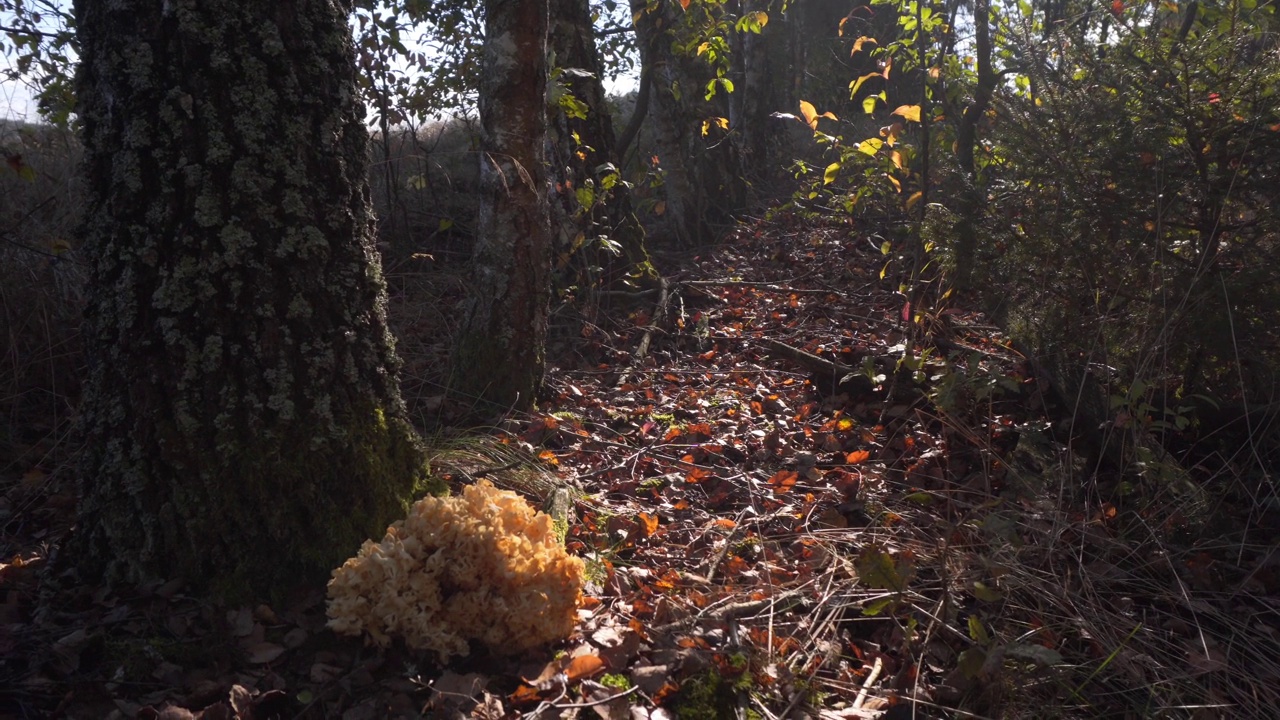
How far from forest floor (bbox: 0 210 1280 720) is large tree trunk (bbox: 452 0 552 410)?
0.98 feet

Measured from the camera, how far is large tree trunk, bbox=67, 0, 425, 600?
228 centimetres

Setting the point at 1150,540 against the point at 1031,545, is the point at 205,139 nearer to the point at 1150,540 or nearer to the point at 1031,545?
the point at 1031,545

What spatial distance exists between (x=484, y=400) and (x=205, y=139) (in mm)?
2184

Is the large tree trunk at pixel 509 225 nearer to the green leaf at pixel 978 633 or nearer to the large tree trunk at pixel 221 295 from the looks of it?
the large tree trunk at pixel 221 295

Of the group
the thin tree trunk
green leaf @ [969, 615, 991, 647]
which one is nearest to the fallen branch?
the thin tree trunk

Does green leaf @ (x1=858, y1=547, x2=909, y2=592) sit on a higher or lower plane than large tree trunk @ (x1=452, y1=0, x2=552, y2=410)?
lower

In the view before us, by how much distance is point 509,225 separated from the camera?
420 cm

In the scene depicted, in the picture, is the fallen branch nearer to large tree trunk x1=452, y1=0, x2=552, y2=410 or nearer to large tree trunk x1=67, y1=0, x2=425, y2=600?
large tree trunk x1=452, y1=0, x2=552, y2=410

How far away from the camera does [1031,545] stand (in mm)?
2889

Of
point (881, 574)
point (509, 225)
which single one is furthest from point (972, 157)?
point (881, 574)

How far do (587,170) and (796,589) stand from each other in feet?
14.2

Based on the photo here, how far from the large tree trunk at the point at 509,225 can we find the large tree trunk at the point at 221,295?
5.25 feet

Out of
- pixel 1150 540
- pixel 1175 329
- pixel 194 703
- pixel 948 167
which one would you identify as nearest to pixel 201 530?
pixel 194 703

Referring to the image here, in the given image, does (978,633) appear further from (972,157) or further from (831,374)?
(972,157)
